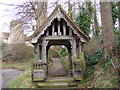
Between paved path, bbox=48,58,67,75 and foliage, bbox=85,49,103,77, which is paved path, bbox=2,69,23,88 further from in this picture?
foliage, bbox=85,49,103,77

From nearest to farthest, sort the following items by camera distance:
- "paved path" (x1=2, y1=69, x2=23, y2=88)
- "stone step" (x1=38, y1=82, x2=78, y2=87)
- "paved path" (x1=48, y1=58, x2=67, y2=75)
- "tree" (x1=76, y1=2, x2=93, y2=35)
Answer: "stone step" (x1=38, y1=82, x2=78, y2=87) < "paved path" (x1=2, y1=69, x2=23, y2=88) < "paved path" (x1=48, y1=58, x2=67, y2=75) < "tree" (x1=76, y1=2, x2=93, y2=35)

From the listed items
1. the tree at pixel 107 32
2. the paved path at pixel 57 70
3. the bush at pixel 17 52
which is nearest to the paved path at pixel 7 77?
the paved path at pixel 57 70

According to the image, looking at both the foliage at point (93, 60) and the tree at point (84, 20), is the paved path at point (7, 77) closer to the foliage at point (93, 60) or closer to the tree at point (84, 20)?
the foliage at point (93, 60)

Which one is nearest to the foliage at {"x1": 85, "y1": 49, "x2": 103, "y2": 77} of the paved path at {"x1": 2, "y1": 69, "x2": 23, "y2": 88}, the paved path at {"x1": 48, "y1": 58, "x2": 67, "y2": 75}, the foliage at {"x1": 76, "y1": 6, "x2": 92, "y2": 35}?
the paved path at {"x1": 48, "y1": 58, "x2": 67, "y2": 75}

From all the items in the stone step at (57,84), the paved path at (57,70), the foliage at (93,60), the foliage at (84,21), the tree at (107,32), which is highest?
the foliage at (84,21)

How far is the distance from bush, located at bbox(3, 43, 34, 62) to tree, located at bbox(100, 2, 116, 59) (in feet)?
51.9

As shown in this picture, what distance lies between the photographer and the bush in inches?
833

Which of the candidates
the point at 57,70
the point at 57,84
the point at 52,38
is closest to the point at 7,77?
the point at 57,70

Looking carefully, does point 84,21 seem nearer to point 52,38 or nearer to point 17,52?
point 52,38

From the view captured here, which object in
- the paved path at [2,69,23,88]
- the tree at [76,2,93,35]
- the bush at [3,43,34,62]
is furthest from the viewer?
the bush at [3,43,34,62]

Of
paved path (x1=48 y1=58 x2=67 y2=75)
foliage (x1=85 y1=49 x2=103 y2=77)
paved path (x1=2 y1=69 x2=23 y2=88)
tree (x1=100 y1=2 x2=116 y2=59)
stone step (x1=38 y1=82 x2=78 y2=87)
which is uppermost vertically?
tree (x1=100 y1=2 x2=116 y2=59)

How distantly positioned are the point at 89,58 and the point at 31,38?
4.03 metres

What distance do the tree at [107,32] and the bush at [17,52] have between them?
51.9ft

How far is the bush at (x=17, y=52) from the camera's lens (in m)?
21.2
